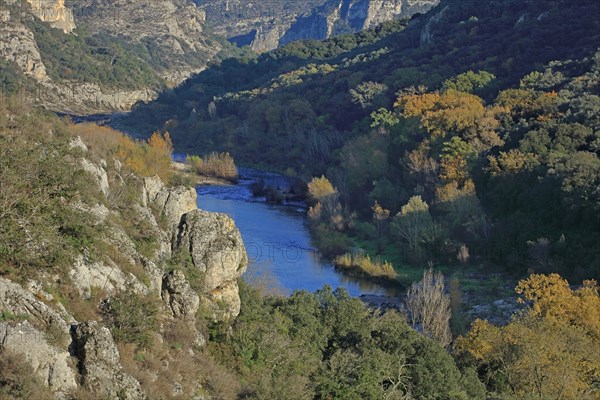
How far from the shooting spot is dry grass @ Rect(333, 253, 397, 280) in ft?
183

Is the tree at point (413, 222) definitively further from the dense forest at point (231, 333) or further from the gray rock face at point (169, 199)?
the gray rock face at point (169, 199)

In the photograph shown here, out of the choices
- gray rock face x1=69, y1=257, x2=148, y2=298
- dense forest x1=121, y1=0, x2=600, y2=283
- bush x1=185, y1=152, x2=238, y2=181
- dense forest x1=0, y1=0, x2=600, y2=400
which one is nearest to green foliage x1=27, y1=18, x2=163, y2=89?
dense forest x1=0, y1=0, x2=600, y2=400

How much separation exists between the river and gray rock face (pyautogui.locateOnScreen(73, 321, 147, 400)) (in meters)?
18.9

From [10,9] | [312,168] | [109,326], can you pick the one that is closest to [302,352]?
[109,326]

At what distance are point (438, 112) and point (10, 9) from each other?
99.5 m

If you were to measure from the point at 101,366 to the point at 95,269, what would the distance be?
12.2 feet

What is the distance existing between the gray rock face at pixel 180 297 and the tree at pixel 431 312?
15631 mm

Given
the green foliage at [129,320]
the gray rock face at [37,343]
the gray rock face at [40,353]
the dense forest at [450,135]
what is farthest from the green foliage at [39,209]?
→ the dense forest at [450,135]

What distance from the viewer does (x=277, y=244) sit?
61938 millimetres

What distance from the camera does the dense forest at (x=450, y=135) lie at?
5694 cm

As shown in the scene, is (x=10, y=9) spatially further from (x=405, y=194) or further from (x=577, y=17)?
(x=405, y=194)

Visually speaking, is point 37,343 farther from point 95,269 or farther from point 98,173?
point 98,173

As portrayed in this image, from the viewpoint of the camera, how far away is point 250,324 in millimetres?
26547

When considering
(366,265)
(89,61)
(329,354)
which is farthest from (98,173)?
(89,61)
